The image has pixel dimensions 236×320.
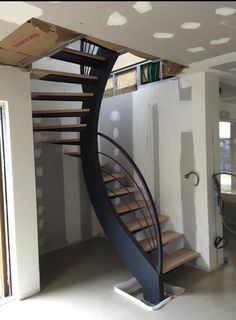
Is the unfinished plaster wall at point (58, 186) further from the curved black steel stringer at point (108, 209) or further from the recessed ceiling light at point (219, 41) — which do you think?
the recessed ceiling light at point (219, 41)

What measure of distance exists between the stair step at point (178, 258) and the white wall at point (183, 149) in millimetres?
131

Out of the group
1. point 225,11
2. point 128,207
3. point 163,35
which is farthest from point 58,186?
point 225,11

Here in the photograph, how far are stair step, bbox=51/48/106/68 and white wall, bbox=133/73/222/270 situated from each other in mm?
1217

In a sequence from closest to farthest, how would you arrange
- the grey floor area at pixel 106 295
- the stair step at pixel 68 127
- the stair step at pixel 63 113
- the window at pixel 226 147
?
the grey floor area at pixel 106 295 < the stair step at pixel 63 113 < the stair step at pixel 68 127 < the window at pixel 226 147

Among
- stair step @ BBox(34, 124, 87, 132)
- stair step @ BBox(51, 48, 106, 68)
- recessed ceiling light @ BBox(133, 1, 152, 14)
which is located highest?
stair step @ BBox(51, 48, 106, 68)

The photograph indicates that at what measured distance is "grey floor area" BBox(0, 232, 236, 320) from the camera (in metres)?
2.69

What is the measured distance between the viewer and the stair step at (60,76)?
2.84m

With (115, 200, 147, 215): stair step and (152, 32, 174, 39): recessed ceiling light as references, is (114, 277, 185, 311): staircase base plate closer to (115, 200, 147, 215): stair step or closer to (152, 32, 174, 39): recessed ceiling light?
(115, 200, 147, 215): stair step

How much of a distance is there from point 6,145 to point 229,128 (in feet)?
16.9

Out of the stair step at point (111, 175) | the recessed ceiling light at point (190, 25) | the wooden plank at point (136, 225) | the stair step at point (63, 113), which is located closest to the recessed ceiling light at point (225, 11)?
the recessed ceiling light at point (190, 25)

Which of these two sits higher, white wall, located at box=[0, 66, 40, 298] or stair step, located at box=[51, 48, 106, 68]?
stair step, located at box=[51, 48, 106, 68]

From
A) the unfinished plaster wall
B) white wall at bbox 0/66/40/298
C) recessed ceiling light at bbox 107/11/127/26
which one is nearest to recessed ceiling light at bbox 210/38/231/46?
recessed ceiling light at bbox 107/11/127/26

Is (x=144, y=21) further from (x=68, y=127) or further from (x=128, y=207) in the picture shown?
(x=128, y=207)

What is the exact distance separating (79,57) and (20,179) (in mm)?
1439
